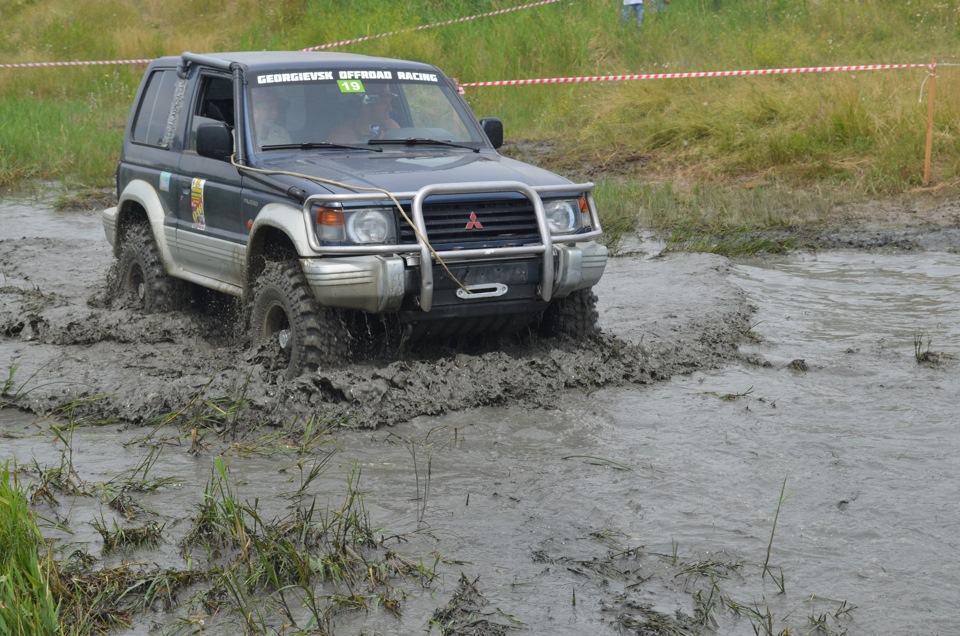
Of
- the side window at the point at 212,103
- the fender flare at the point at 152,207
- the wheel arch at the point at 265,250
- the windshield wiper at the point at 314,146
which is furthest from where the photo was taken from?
the fender flare at the point at 152,207

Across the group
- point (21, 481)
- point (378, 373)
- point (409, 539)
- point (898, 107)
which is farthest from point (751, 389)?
point (898, 107)

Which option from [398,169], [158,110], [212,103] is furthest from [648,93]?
[398,169]

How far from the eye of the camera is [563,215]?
248 inches

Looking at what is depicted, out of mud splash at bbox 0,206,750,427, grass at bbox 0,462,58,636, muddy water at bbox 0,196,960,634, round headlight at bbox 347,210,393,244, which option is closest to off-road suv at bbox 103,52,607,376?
round headlight at bbox 347,210,393,244

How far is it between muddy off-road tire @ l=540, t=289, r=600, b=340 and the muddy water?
0.11 metres

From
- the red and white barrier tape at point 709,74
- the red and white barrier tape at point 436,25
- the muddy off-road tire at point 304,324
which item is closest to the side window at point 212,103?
the muddy off-road tire at point 304,324

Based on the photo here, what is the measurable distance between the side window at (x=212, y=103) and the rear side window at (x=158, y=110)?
27 cm

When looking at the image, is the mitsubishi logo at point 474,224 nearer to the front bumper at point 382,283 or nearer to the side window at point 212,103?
the front bumper at point 382,283

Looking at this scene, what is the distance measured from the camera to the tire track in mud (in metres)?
5.88

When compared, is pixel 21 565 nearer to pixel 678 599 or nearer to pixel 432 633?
pixel 432 633

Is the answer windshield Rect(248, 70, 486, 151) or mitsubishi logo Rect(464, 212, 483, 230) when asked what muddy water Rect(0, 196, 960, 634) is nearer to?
mitsubishi logo Rect(464, 212, 483, 230)

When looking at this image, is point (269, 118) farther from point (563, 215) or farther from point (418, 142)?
point (563, 215)

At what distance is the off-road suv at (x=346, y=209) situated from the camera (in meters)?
5.76

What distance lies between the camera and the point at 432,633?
3.66 metres
